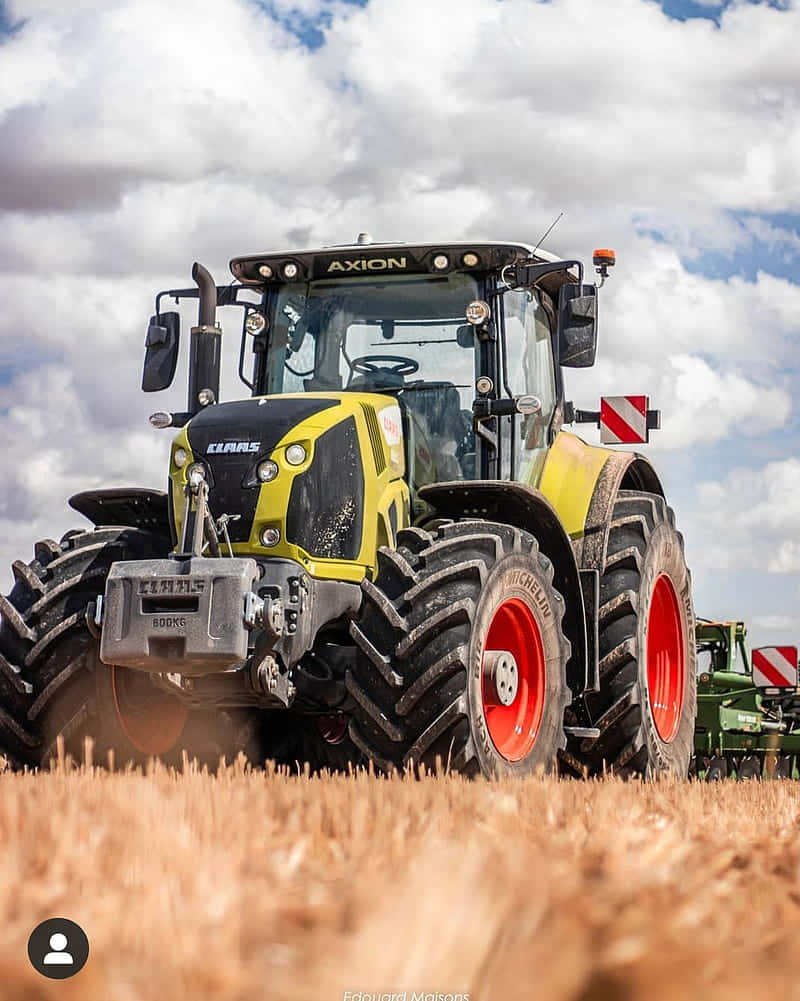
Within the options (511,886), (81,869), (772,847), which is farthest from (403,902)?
(772,847)

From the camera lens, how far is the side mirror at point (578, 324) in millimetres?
6812

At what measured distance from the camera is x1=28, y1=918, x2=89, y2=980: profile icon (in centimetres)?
159

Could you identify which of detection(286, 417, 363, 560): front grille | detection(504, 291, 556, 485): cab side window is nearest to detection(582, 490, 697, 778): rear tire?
detection(504, 291, 556, 485): cab side window

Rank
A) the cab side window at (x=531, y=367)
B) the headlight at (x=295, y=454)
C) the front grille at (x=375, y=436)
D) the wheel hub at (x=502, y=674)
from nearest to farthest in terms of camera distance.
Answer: the wheel hub at (x=502, y=674) < the headlight at (x=295, y=454) < the front grille at (x=375, y=436) < the cab side window at (x=531, y=367)

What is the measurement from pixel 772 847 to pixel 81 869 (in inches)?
57.8

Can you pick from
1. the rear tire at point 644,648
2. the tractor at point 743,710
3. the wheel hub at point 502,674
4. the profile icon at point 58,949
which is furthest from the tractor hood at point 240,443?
the tractor at point 743,710

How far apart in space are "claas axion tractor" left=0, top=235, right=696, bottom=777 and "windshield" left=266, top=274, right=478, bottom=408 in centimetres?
1

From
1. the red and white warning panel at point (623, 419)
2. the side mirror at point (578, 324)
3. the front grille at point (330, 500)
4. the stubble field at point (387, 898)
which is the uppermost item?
the side mirror at point (578, 324)

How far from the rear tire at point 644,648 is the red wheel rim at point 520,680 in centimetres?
94

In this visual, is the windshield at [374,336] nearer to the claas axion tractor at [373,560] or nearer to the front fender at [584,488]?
the claas axion tractor at [373,560]

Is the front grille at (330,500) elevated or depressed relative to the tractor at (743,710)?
elevated

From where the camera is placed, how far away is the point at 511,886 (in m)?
1.97

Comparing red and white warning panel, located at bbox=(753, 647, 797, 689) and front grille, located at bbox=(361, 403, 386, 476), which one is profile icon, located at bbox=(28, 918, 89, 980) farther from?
red and white warning panel, located at bbox=(753, 647, 797, 689)

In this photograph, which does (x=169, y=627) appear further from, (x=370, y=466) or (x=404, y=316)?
(x=404, y=316)
